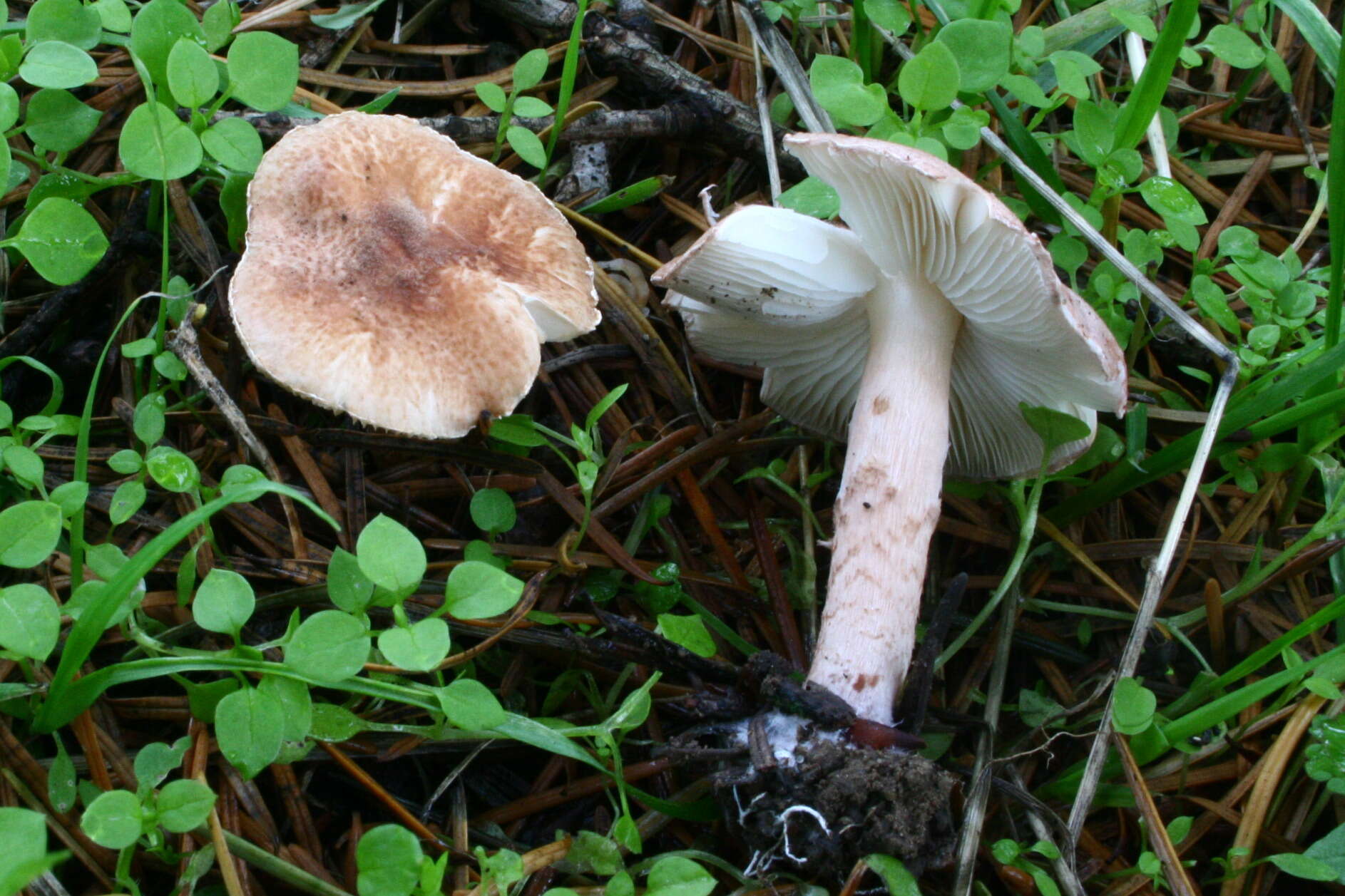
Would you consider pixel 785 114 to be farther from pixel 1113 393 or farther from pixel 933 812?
pixel 933 812

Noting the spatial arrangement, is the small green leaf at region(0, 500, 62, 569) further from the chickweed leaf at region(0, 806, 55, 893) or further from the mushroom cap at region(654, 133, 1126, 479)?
the mushroom cap at region(654, 133, 1126, 479)

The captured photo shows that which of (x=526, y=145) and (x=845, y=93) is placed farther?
(x=526, y=145)

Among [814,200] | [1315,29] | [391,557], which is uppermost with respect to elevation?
[1315,29]

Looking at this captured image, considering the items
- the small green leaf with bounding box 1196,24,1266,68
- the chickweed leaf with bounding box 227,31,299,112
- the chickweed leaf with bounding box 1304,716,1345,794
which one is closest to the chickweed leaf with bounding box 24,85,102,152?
the chickweed leaf with bounding box 227,31,299,112

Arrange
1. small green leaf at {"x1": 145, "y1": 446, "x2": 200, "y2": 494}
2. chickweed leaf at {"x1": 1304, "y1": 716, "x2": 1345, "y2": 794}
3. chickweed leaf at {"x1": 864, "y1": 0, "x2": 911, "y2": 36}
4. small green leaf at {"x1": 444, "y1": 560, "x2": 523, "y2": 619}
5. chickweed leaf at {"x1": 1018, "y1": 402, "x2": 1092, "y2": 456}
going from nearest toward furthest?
small green leaf at {"x1": 444, "y1": 560, "x2": 523, "y2": 619} → small green leaf at {"x1": 145, "y1": 446, "x2": 200, "y2": 494} → chickweed leaf at {"x1": 1304, "y1": 716, "x2": 1345, "y2": 794} → chickweed leaf at {"x1": 1018, "y1": 402, "x2": 1092, "y2": 456} → chickweed leaf at {"x1": 864, "y1": 0, "x2": 911, "y2": 36}

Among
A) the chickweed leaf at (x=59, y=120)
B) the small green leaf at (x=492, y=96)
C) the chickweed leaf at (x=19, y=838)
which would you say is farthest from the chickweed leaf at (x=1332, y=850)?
the chickweed leaf at (x=59, y=120)

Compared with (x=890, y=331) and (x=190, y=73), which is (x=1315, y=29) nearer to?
(x=890, y=331)

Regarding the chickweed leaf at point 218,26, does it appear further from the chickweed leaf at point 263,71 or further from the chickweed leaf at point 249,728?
the chickweed leaf at point 249,728

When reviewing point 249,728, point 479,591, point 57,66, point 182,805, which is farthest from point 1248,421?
point 57,66
